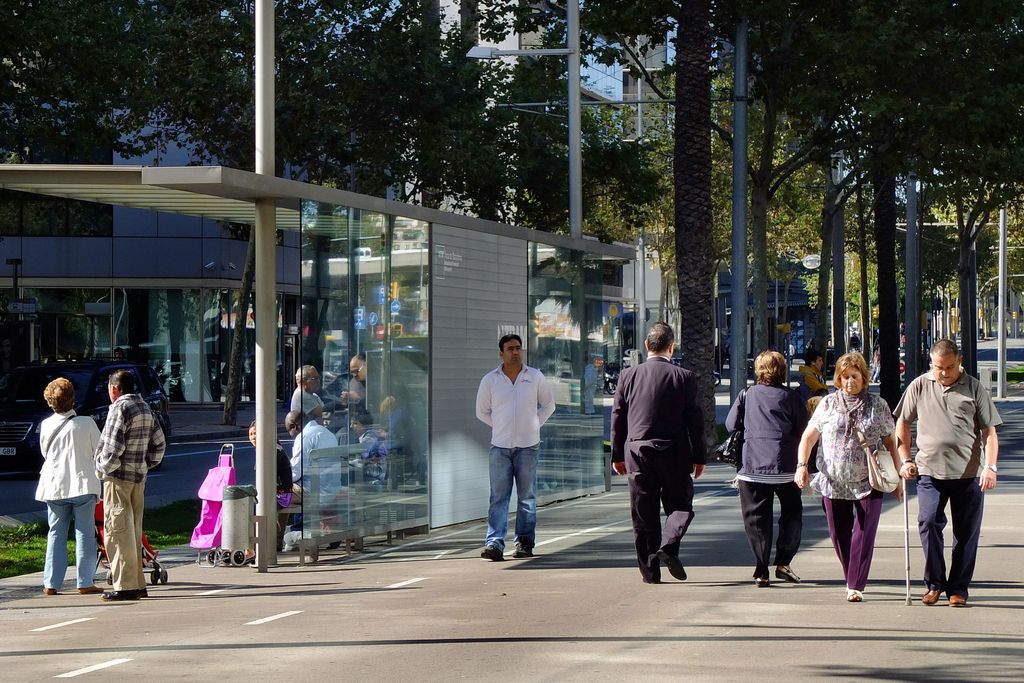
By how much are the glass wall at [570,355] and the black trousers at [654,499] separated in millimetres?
5707

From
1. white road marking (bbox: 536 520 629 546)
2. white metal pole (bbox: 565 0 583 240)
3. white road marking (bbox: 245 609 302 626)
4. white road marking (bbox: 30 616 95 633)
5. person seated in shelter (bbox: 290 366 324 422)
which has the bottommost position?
white road marking (bbox: 30 616 95 633)

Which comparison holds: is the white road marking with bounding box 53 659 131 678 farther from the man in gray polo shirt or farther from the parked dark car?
the parked dark car

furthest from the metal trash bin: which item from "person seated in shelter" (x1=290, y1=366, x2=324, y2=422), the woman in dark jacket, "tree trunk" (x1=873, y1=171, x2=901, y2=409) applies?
"tree trunk" (x1=873, y1=171, x2=901, y2=409)

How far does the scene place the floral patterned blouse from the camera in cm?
1011

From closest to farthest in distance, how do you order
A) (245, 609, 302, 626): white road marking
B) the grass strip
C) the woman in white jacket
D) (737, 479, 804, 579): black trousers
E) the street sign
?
(245, 609, 302, 626): white road marking < (737, 479, 804, 579): black trousers < the woman in white jacket < the grass strip < the street sign

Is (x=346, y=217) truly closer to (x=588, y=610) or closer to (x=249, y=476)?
(x=588, y=610)

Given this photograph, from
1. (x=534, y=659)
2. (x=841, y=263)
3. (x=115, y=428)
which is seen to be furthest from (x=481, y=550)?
(x=841, y=263)

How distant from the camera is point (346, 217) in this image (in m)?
12.6

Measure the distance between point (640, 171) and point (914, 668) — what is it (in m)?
30.7

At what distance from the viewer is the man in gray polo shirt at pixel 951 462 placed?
977 cm

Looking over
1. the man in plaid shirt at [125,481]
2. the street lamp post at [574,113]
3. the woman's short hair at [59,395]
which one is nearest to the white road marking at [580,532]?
the man in plaid shirt at [125,481]

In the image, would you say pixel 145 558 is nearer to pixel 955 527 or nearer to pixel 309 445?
pixel 309 445

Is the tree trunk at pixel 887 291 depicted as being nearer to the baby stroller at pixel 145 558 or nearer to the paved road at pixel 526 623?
the paved road at pixel 526 623

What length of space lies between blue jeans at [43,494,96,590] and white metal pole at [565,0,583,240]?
33.5 feet
